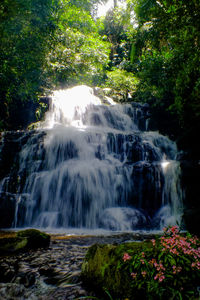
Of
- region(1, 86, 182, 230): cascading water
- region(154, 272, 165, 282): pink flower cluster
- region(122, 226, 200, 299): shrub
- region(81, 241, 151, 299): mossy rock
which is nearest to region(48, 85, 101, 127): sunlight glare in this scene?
region(1, 86, 182, 230): cascading water

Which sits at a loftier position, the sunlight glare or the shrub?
the sunlight glare

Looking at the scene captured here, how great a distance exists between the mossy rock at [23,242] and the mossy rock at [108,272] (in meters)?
2.32

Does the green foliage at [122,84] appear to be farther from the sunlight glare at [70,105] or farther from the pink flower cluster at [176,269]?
the pink flower cluster at [176,269]

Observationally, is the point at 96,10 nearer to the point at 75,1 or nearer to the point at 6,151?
the point at 75,1

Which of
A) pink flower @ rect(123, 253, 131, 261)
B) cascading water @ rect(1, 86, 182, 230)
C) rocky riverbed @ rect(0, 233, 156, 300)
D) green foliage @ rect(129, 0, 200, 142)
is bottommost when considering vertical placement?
rocky riverbed @ rect(0, 233, 156, 300)

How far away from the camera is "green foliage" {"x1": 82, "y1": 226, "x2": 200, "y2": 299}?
2107 millimetres

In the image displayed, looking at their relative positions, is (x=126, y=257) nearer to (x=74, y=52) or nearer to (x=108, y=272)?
(x=108, y=272)

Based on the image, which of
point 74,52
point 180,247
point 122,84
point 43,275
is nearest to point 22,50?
point 74,52

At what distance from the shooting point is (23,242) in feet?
16.1

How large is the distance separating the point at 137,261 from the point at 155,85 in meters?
17.2

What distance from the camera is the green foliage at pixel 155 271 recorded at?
2.11 metres

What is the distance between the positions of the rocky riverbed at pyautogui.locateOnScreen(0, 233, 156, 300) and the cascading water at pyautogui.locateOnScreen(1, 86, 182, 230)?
459 centimetres

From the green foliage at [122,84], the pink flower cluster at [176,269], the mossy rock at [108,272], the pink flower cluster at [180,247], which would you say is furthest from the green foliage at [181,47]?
the green foliage at [122,84]

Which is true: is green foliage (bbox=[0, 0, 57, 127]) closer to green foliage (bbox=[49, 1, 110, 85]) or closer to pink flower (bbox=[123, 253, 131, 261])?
green foliage (bbox=[49, 1, 110, 85])
